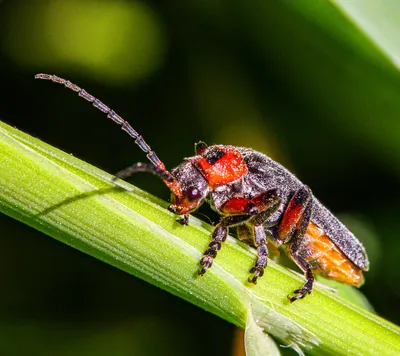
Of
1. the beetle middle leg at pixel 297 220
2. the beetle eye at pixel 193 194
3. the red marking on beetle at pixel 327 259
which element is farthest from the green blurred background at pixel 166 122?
the beetle eye at pixel 193 194

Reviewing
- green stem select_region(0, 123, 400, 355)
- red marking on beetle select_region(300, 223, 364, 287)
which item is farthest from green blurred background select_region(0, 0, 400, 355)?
green stem select_region(0, 123, 400, 355)

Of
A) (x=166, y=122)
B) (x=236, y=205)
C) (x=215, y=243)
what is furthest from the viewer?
(x=166, y=122)

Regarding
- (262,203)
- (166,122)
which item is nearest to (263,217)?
(262,203)

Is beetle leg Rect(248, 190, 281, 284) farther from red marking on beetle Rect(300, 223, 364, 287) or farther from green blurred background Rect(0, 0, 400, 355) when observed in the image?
green blurred background Rect(0, 0, 400, 355)

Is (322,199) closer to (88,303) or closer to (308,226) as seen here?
(308,226)

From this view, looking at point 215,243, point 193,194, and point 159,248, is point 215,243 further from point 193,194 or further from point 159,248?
point 193,194

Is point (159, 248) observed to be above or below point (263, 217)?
below

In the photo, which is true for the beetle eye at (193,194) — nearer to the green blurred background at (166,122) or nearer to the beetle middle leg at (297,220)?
the beetle middle leg at (297,220)
